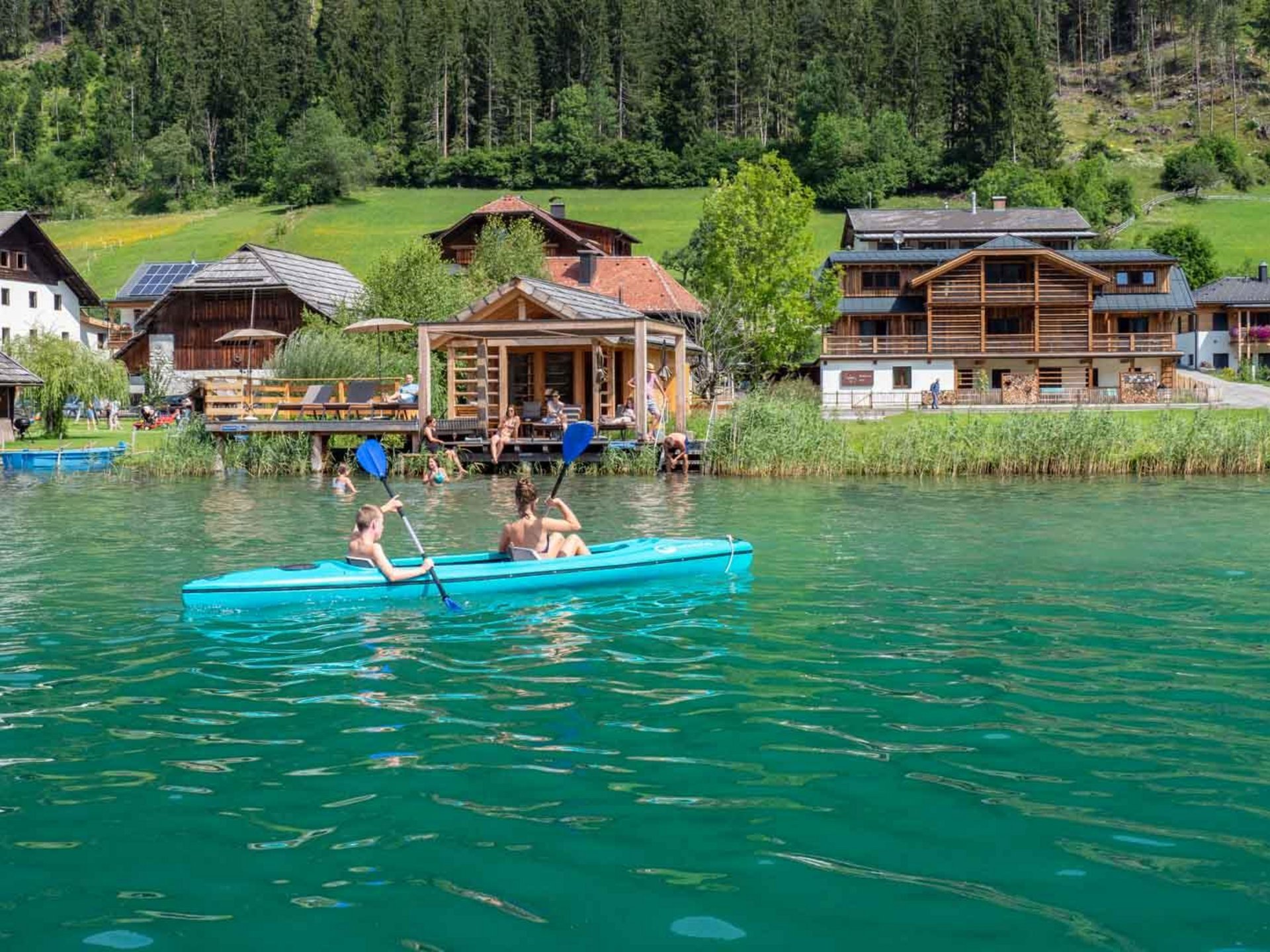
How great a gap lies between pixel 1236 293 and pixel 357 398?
61917 millimetres

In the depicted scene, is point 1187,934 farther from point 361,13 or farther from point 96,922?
point 361,13

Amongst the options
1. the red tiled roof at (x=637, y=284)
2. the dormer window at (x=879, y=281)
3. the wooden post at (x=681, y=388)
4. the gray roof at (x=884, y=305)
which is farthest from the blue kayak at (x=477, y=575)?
→ the dormer window at (x=879, y=281)

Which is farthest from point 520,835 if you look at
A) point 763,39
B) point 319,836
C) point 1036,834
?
point 763,39

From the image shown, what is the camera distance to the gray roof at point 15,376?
42.0 metres

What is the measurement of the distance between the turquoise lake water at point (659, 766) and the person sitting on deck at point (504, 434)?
692 inches

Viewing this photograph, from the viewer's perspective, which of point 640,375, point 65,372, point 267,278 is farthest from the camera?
point 267,278

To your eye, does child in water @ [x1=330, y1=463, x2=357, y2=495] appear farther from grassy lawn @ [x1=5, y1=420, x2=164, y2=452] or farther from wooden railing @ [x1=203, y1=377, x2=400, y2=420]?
grassy lawn @ [x1=5, y1=420, x2=164, y2=452]

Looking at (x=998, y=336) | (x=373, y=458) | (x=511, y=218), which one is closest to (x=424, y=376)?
(x=373, y=458)

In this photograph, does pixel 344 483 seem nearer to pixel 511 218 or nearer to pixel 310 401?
pixel 310 401

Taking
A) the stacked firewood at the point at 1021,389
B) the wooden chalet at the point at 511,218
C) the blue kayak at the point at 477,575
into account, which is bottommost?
the blue kayak at the point at 477,575

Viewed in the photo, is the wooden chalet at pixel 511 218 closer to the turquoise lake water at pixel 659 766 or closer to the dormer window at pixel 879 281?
the dormer window at pixel 879 281

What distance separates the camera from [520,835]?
695 centimetres

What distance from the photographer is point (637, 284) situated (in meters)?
62.7

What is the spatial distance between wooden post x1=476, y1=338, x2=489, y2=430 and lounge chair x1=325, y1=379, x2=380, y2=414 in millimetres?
2925
